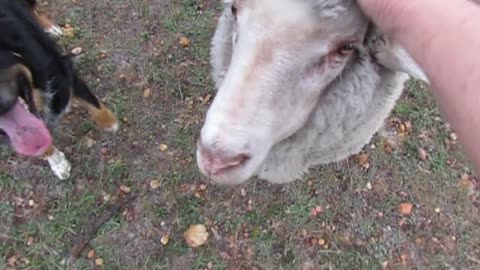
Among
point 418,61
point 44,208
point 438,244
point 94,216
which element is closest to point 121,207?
point 94,216

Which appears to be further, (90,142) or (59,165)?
(90,142)

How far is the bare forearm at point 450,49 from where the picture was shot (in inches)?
42.1

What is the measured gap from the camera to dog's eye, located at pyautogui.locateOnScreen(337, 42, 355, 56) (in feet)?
5.68

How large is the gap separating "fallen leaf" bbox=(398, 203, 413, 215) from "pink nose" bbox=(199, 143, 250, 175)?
171cm

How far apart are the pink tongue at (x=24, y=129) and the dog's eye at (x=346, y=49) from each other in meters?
1.63

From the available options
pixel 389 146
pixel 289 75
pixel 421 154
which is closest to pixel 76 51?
pixel 389 146

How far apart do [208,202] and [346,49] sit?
1716 millimetres

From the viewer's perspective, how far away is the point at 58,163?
3.27m

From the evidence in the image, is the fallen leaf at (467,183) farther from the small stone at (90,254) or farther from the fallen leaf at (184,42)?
the small stone at (90,254)

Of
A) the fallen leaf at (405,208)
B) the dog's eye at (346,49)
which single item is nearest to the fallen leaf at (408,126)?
the fallen leaf at (405,208)

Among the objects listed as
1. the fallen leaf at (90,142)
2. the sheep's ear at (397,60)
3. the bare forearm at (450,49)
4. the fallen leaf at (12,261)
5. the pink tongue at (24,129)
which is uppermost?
the bare forearm at (450,49)

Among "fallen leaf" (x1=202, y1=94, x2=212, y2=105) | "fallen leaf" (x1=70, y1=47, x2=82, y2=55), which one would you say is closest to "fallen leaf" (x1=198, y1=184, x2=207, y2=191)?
"fallen leaf" (x1=202, y1=94, x2=212, y2=105)

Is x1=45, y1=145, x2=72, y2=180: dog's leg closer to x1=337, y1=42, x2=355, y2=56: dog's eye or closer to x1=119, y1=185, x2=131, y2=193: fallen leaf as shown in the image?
x1=119, y1=185, x2=131, y2=193: fallen leaf

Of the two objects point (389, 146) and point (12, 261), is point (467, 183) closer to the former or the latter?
point (389, 146)
